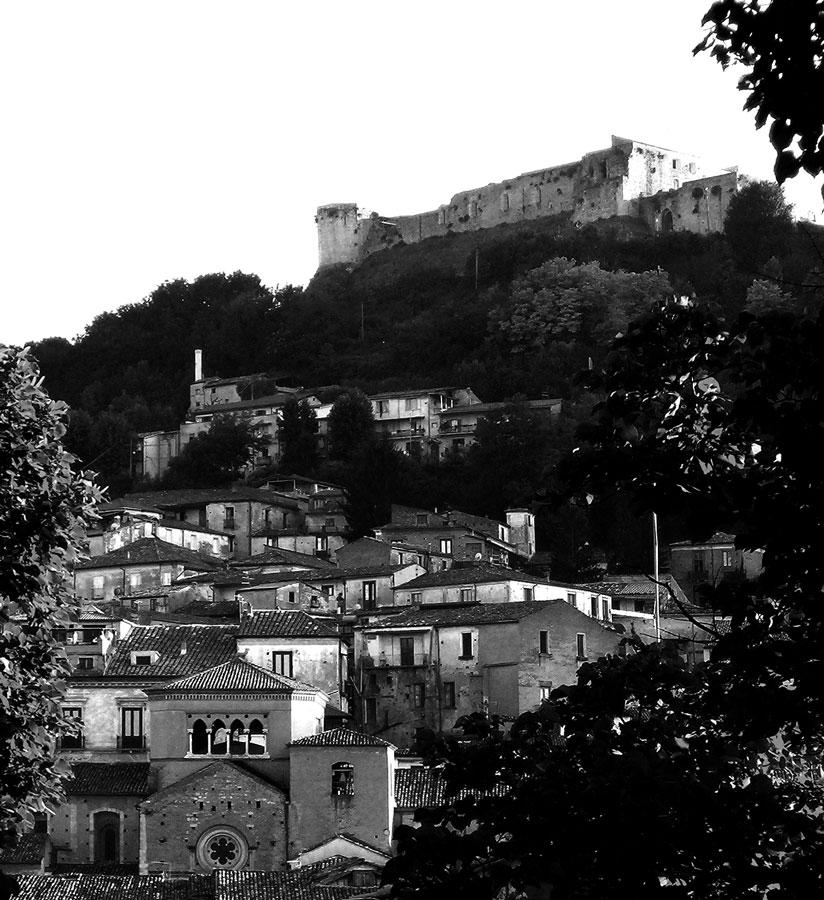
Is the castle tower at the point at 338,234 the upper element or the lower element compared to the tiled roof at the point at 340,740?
upper

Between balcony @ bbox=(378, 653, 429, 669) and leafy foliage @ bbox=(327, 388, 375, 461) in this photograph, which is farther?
leafy foliage @ bbox=(327, 388, 375, 461)

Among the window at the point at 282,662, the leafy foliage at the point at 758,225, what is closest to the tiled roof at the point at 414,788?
the window at the point at 282,662

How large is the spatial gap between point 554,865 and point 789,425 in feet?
10.3

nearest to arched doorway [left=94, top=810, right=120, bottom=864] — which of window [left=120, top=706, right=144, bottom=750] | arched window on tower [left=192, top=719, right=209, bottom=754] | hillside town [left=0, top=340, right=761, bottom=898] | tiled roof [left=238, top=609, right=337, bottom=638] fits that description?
hillside town [left=0, top=340, right=761, bottom=898]

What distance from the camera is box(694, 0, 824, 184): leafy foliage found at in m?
8.96

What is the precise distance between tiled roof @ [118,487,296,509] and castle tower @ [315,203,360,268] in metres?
50.6

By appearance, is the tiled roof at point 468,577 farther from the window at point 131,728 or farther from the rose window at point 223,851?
the rose window at point 223,851

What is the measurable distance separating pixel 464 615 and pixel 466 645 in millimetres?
1296

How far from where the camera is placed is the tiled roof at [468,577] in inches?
2606

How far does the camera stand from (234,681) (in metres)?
49.1

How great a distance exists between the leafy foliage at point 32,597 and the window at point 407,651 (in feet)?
143

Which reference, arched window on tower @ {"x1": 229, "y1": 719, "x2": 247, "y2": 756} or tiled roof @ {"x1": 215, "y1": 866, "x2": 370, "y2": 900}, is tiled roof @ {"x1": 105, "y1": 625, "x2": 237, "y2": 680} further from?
tiled roof @ {"x1": 215, "y1": 866, "x2": 370, "y2": 900}

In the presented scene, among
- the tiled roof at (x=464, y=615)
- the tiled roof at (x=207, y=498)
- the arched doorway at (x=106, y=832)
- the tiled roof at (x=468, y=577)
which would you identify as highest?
the tiled roof at (x=207, y=498)

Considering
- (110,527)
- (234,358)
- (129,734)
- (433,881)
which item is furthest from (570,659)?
(234,358)
